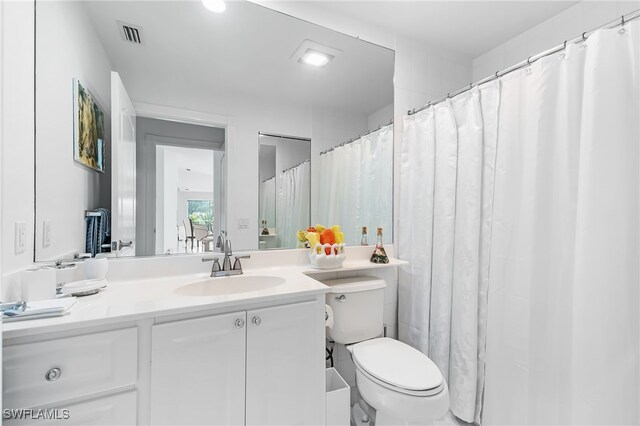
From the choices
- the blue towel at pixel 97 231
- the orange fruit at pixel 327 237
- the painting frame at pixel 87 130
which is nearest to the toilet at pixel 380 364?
the orange fruit at pixel 327 237

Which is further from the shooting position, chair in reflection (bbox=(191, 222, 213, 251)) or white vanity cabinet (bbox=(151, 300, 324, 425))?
chair in reflection (bbox=(191, 222, 213, 251))

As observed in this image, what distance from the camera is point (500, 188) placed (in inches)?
55.9

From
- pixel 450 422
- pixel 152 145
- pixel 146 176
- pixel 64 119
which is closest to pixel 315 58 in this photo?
pixel 152 145

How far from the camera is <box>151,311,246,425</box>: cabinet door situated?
0.89 meters

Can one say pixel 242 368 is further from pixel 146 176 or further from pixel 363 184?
pixel 363 184

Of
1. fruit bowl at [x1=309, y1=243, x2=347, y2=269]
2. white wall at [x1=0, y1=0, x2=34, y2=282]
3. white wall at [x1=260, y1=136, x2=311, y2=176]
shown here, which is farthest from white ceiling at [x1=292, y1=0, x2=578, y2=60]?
fruit bowl at [x1=309, y1=243, x2=347, y2=269]

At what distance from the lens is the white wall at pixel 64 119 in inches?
40.9

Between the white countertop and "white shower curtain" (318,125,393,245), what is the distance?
0.56 m

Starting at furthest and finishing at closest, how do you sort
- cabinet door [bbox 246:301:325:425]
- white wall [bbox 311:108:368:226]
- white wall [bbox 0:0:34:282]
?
white wall [bbox 311:108:368:226]
cabinet door [bbox 246:301:325:425]
white wall [bbox 0:0:34:282]

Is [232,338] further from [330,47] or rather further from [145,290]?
[330,47]

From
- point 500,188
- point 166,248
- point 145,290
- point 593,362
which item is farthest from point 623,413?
point 166,248

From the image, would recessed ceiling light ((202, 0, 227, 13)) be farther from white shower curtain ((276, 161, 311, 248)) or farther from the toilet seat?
the toilet seat

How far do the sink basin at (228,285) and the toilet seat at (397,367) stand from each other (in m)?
0.57

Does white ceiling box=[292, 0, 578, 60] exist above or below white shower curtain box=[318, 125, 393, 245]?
above
